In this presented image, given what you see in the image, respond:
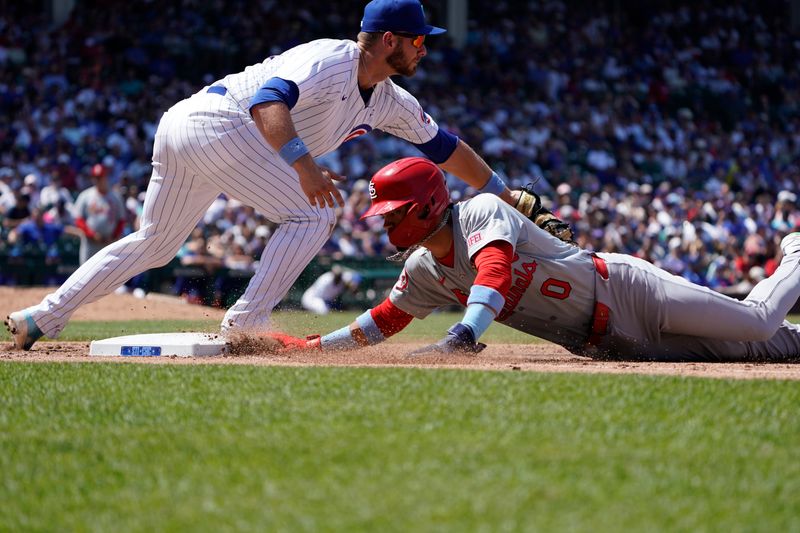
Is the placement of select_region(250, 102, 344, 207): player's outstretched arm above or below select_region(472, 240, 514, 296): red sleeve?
above

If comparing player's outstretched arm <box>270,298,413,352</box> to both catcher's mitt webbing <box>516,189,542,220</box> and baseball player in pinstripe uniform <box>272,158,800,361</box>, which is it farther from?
catcher's mitt webbing <box>516,189,542,220</box>

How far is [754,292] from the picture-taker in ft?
17.5

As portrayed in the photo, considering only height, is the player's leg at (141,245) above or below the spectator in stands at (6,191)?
above

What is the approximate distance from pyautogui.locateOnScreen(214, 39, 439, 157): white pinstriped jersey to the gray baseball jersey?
2.37 ft

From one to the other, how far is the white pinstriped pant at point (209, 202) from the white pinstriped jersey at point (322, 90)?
0.58 ft

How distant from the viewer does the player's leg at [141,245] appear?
5332mm

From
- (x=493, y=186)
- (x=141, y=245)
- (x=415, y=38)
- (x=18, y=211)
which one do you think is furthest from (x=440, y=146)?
(x=18, y=211)

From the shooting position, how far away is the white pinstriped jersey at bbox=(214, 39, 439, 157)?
5039 mm

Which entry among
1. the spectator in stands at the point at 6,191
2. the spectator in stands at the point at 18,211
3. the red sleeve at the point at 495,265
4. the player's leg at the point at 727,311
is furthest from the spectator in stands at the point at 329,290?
the red sleeve at the point at 495,265

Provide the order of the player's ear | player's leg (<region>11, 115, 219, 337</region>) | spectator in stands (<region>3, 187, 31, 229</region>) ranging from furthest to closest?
spectator in stands (<region>3, 187, 31, 229</region>)
player's leg (<region>11, 115, 219, 337</region>)
the player's ear

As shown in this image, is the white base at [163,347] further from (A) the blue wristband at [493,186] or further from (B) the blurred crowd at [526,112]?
A: (B) the blurred crowd at [526,112]

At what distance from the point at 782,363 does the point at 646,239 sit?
38.5 ft

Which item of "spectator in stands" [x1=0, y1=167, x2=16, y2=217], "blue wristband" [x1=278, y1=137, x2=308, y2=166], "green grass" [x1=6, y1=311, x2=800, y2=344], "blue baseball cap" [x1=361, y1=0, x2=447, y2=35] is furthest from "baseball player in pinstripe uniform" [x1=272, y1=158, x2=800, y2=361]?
"spectator in stands" [x1=0, y1=167, x2=16, y2=217]

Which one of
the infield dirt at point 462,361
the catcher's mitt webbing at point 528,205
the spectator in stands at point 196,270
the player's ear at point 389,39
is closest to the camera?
the infield dirt at point 462,361
